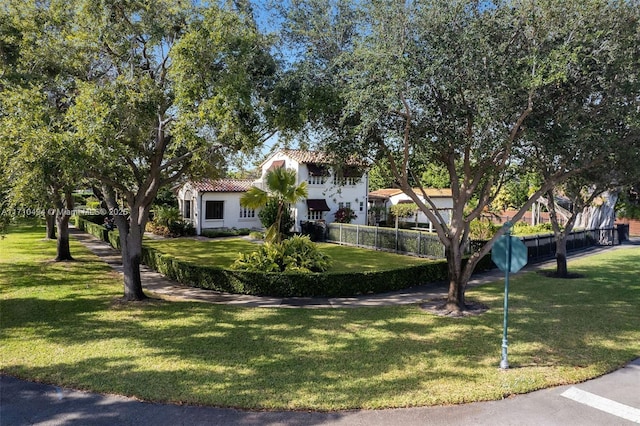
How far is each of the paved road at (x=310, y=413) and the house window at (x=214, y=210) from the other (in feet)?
87.9

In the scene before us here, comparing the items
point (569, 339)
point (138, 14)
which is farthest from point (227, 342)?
point (138, 14)

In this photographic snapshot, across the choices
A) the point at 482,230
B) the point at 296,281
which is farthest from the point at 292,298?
the point at 482,230

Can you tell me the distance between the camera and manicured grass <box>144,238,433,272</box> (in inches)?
825

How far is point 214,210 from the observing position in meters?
34.1

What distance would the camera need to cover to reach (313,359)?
8719 millimetres

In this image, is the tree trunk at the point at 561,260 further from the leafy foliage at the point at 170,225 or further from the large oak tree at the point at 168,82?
the leafy foliage at the point at 170,225

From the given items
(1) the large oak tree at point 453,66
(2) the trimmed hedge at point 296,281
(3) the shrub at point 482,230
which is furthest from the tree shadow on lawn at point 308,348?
(3) the shrub at point 482,230

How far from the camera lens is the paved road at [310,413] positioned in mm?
6320

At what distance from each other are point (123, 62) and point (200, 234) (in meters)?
21.7

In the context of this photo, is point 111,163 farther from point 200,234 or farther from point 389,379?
point 200,234

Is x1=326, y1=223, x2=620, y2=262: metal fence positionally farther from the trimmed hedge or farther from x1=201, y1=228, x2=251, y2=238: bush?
the trimmed hedge

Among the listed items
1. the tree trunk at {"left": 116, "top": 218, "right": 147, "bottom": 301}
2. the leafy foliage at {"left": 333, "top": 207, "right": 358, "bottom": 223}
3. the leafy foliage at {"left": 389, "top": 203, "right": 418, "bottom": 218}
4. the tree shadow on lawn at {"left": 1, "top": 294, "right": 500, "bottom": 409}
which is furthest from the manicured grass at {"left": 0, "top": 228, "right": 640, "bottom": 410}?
the leafy foliage at {"left": 389, "top": 203, "right": 418, "bottom": 218}

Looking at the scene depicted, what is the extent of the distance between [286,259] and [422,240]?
419 inches

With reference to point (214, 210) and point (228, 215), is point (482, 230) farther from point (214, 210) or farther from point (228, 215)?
point (214, 210)
